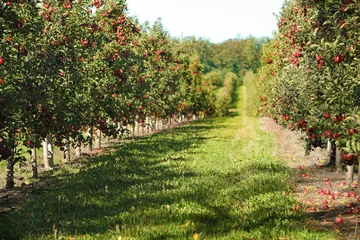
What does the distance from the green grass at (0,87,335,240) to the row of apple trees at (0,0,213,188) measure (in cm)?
147

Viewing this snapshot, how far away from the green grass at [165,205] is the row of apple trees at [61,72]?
1469mm

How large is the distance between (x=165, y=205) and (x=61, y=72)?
6.59 meters

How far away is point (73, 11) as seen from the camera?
15.7m

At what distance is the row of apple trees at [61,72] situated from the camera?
9.80 meters

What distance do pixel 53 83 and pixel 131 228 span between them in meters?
6.40

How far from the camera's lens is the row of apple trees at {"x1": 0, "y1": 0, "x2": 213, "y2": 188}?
9796 mm

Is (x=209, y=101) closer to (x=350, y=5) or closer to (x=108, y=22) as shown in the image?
(x=108, y=22)

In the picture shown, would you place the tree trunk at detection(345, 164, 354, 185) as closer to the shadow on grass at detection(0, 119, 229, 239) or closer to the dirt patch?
the dirt patch

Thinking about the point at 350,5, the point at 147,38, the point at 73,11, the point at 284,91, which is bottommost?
the point at 284,91

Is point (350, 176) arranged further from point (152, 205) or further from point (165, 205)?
point (152, 205)

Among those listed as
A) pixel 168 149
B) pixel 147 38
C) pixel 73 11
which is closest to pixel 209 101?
pixel 147 38

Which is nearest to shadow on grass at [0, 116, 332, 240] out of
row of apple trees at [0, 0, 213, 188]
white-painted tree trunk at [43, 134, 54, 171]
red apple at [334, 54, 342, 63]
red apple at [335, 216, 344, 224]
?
red apple at [335, 216, 344, 224]

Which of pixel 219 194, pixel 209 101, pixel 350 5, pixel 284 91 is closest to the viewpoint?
pixel 350 5

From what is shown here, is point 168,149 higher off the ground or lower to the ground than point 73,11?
lower
